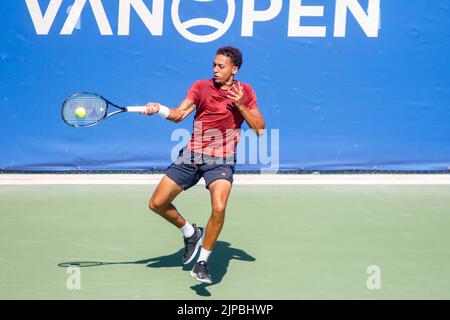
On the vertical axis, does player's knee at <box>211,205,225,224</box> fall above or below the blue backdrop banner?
below

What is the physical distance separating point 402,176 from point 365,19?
6.00 feet

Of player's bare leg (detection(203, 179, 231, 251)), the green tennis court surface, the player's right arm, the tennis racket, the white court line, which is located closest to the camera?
the green tennis court surface

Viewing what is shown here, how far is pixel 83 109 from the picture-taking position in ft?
22.3

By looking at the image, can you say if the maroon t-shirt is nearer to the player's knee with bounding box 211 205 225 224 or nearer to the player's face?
the player's face

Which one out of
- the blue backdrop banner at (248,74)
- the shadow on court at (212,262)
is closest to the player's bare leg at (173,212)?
the shadow on court at (212,262)

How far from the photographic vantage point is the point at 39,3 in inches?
404

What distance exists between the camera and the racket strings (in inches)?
266

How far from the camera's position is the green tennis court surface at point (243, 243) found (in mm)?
6094

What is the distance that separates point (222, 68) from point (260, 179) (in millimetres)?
4028

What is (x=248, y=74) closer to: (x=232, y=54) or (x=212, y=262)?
(x=232, y=54)

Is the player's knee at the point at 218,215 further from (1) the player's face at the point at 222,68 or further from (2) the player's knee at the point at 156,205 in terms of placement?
(1) the player's face at the point at 222,68

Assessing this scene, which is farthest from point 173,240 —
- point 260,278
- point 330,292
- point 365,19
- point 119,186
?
point 365,19

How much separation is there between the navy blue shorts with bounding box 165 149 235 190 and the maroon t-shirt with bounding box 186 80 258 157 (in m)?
0.05

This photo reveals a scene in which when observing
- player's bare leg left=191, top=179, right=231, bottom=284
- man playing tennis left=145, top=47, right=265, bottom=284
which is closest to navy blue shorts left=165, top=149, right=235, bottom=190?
man playing tennis left=145, top=47, right=265, bottom=284
